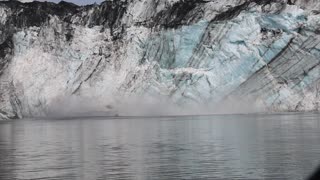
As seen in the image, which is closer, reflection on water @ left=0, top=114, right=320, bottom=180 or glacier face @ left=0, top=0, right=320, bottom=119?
reflection on water @ left=0, top=114, right=320, bottom=180

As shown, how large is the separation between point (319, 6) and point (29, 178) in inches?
2453

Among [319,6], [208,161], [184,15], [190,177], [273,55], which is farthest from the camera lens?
[184,15]

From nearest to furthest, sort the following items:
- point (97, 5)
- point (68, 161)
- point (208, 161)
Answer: point (208, 161)
point (68, 161)
point (97, 5)

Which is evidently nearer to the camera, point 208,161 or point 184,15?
point 208,161

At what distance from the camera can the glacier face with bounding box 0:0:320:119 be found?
68.2 metres

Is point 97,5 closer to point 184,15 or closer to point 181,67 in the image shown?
point 184,15

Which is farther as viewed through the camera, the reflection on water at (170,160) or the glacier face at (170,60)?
the glacier face at (170,60)

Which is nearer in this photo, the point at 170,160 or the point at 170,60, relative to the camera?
the point at 170,160

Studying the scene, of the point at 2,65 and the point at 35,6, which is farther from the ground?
the point at 35,6

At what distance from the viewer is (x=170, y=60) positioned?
240 feet

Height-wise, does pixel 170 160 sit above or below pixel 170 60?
above

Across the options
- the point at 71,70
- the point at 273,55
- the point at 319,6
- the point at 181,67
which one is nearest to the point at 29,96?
the point at 71,70

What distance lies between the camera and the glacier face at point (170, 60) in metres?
68.2

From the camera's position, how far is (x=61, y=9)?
96188 millimetres
